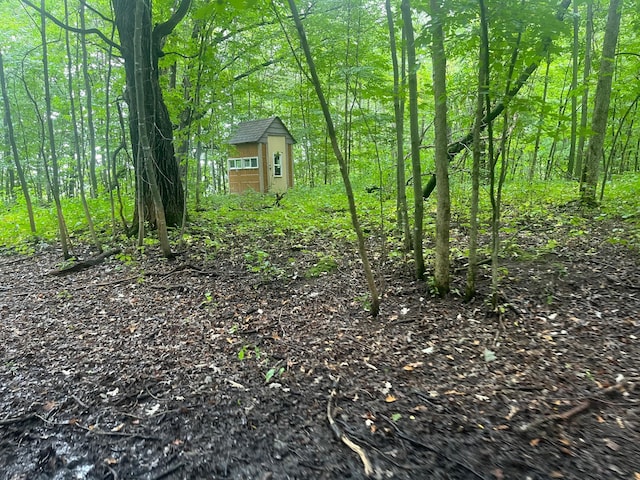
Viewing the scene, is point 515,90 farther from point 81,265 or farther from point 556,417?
point 81,265

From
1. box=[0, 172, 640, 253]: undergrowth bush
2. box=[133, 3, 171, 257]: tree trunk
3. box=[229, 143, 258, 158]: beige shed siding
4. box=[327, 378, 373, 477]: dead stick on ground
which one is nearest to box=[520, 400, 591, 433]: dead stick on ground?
box=[327, 378, 373, 477]: dead stick on ground

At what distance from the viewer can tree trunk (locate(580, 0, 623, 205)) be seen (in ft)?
20.9

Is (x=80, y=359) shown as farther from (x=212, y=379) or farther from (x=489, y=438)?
(x=489, y=438)

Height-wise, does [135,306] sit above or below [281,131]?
below

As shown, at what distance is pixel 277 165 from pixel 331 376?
52.6 ft

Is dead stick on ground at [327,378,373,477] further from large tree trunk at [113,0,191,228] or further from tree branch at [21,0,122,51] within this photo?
tree branch at [21,0,122,51]

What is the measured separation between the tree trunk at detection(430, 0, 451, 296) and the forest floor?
356 mm

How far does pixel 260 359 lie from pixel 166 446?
1.12m

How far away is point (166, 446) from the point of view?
2.40 metres

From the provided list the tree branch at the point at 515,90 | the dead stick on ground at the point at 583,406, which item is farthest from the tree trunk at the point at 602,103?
the dead stick on ground at the point at 583,406

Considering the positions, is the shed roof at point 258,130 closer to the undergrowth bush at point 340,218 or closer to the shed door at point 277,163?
the shed door at point 277,163

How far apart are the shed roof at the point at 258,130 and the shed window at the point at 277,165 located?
A: 1058 millimetres

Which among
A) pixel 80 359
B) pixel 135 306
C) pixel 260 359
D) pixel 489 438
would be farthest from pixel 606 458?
pixel 135 306

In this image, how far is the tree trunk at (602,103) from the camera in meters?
6.38
